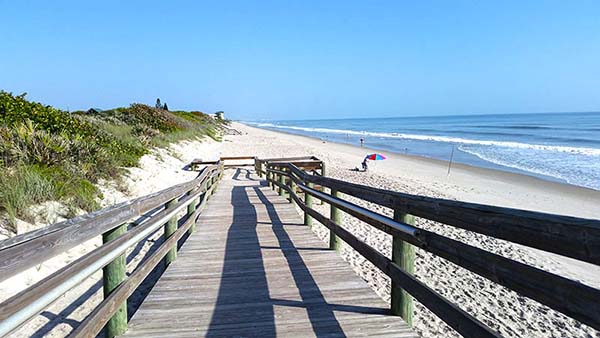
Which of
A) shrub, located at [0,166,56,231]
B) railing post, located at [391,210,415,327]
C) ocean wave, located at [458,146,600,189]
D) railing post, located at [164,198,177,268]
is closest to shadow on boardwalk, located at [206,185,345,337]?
railing post, located at [391,210,415,327]

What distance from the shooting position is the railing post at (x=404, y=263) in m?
2.92

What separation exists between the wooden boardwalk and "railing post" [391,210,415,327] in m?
0.08

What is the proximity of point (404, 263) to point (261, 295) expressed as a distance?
142 cm

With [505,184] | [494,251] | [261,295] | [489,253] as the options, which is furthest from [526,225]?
[505,184]

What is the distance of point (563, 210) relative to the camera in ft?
39.3

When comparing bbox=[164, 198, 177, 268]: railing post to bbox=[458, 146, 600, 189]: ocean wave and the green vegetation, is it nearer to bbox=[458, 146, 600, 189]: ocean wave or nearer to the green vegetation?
the green vegetation

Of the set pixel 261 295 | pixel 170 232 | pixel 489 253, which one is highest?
pixel 489 253

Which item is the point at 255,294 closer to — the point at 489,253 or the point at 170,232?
the point at 170,232

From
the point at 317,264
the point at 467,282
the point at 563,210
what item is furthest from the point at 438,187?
the point at 317,264

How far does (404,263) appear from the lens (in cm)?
295

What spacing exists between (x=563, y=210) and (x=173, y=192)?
41.2 ft

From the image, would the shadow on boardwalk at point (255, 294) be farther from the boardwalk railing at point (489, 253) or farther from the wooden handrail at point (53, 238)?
the wooden handrail at point (53, 238)

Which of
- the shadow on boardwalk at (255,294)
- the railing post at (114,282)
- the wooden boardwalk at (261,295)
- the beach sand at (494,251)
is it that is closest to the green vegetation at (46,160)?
the wooden boardwalk at (261,295)

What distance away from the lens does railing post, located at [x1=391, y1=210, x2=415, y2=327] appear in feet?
9.59
